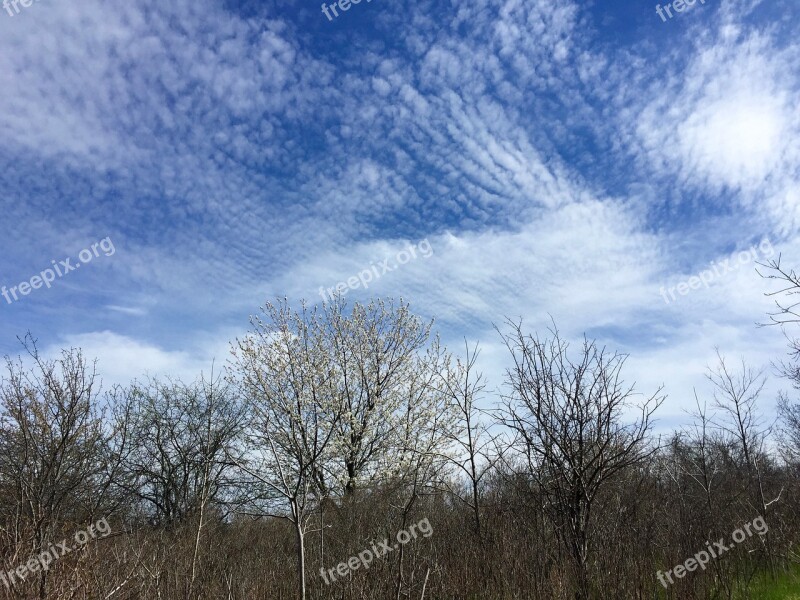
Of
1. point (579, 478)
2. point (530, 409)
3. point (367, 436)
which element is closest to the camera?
point (579, 478)

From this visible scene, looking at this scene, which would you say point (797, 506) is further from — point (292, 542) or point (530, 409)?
point (292, 542)

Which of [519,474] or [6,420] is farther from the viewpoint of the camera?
Answer: [6,420]

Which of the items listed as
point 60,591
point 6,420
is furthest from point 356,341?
point 60,591

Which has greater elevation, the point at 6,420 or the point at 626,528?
the point at 6,420

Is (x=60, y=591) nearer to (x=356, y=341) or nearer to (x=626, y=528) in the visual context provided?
(x=626, y=528)

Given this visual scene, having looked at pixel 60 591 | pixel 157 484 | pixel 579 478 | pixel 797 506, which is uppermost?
pixel 157 484

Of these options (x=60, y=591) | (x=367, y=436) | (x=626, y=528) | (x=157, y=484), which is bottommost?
(x=626, y=528)

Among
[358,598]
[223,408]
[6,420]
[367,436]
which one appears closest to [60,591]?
[358,598]

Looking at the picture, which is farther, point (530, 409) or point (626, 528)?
point (626, 528)

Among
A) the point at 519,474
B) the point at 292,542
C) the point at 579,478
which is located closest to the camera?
the point at 579,478

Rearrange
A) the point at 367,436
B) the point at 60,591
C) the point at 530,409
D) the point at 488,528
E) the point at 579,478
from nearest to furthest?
1. the point at 60,591
2. the point at 579,478
3. the point at 530,409
4. the point at 488,528
5. the point at 367,436

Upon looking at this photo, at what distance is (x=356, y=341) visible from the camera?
75.7ft

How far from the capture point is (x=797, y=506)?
15469 millimetres

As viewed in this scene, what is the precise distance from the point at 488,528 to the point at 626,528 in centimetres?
224
